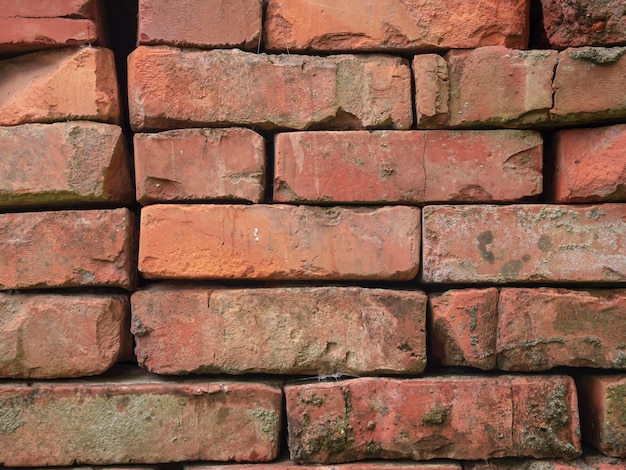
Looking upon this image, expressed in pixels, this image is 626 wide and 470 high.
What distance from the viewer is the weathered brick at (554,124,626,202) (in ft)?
7.99

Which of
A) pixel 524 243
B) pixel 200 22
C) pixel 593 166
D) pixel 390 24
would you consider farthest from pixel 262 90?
pixel 593 166

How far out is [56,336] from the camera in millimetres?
2457

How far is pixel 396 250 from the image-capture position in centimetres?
247

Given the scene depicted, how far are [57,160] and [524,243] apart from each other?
6.24 ft

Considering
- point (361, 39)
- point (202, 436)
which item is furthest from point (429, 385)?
point (361, 39)

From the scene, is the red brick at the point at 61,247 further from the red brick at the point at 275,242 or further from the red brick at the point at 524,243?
the red brick at the point at 524,243

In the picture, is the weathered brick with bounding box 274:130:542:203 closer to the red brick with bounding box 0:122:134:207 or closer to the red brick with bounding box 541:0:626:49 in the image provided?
the red brick with bounding box 541:0:626:49

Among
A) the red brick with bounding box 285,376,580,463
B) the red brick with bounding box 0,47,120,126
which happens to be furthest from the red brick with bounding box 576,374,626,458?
the red brick with bounding box 0,47,120,126

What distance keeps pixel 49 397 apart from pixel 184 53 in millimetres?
1478

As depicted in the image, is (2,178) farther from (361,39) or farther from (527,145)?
(527,145)

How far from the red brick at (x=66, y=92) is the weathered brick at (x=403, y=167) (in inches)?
28.9

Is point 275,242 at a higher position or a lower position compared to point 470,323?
higher

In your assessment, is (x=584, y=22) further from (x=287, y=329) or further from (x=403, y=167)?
(x=287, y=329)

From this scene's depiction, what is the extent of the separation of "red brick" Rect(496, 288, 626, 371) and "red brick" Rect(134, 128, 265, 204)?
1.17 m
